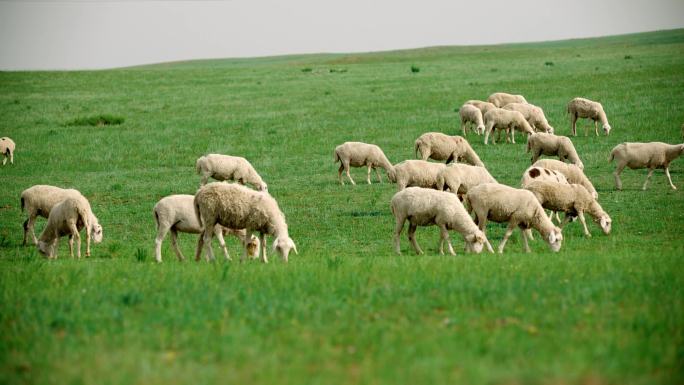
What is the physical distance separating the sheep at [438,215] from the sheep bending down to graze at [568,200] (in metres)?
2.99

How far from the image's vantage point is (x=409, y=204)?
16.1 meters

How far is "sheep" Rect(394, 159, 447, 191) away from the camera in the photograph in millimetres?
21641

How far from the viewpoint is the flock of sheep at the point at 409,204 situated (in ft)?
48.3

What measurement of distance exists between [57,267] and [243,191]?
370 centimetres

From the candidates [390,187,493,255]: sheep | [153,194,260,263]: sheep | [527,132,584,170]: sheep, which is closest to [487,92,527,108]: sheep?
[527,132,584,170]: sheep

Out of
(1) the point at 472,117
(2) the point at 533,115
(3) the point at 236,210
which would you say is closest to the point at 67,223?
(3) the point at 236,210

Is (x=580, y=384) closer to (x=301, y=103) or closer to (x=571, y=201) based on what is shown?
(x=571, y=201)

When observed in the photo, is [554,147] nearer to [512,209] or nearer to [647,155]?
[647,155]

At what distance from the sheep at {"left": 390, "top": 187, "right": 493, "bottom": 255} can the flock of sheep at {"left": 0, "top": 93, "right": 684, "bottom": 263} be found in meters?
0.02

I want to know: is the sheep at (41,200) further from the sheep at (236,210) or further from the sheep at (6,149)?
the sheep at (6,149)

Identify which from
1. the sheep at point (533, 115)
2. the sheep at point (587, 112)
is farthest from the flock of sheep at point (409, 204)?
the sheep at point (587, 112)

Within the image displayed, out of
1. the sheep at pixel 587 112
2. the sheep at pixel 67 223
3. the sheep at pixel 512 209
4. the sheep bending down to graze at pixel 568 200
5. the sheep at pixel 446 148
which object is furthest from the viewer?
the sheep at pixel 587 112

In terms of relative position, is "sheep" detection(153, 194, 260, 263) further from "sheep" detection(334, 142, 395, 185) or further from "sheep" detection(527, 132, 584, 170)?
"sheep" detection(527, 132, 584, 170)

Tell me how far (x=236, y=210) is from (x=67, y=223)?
15.1 ft
